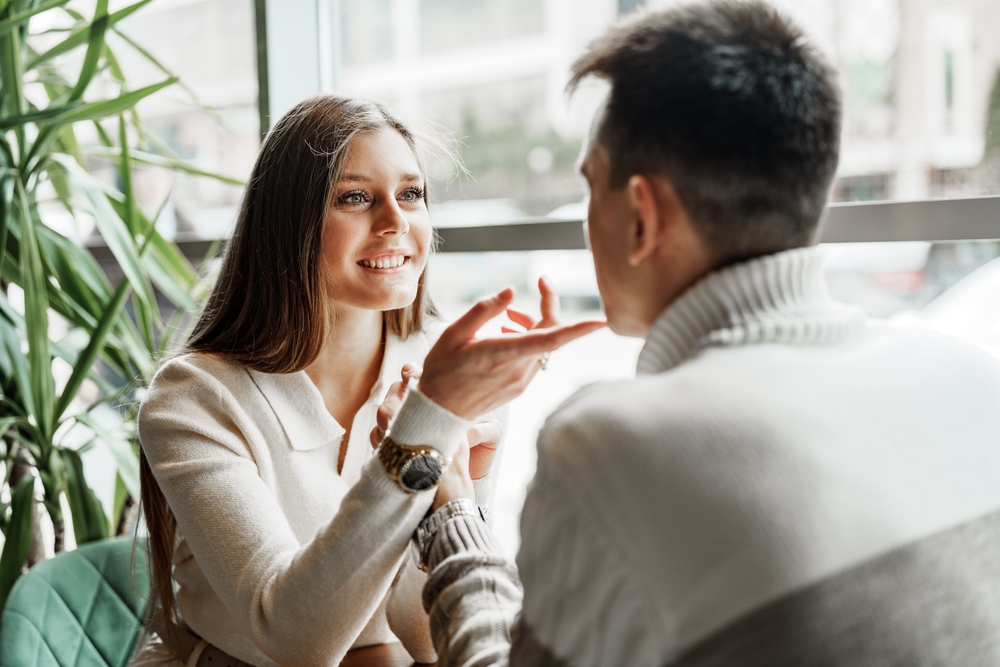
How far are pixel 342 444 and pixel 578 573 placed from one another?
0.86 metres

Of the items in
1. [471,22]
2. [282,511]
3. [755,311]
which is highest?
[471,22]

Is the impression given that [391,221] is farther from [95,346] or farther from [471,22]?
[471,22]

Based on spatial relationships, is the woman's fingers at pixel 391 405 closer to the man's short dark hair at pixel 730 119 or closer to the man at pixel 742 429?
the man at pixel 742 429

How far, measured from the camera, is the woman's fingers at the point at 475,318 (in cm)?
97

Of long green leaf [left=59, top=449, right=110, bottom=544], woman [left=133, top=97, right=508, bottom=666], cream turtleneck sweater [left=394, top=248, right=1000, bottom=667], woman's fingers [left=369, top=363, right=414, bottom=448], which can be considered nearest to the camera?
cream turtleneck sweater [left=394, top=248, right=1000, bottom=667]

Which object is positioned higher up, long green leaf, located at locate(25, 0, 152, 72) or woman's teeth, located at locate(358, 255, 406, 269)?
long green leaf, located at locate(25, 0, 152, 72)

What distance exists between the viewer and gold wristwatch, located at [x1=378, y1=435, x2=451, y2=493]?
1.02 m

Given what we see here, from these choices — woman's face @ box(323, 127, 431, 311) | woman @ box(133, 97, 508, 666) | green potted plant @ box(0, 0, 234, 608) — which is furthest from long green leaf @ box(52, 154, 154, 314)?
woman's face @ box(323, 127, 431, 311)

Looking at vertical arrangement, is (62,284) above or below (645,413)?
below

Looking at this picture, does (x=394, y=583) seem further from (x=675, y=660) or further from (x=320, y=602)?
(x=675, y=660)

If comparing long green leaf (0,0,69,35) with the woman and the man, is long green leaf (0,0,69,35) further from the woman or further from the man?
the man

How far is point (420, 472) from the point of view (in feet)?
3.38

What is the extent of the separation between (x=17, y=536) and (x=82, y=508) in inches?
5.1

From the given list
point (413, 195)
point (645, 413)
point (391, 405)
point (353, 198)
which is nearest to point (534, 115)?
point (413, 195)
